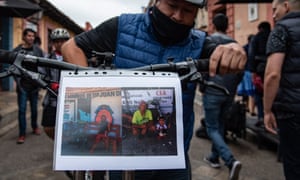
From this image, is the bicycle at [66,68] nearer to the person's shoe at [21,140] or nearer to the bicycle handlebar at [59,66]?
the bicycle handlebar at [59,66]

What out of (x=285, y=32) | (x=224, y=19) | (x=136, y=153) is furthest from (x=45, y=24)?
(x=136, y=153)

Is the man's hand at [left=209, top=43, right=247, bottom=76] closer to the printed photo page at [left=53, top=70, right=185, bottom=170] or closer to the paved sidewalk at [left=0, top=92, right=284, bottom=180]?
the printed photo page at [left=53, top=70, right=185, bottom=170]

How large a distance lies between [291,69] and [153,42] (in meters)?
1.26

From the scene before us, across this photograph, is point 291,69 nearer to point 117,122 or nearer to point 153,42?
point 153,42

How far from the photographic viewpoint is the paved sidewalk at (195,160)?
405 centimetres

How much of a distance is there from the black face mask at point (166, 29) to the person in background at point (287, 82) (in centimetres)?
108

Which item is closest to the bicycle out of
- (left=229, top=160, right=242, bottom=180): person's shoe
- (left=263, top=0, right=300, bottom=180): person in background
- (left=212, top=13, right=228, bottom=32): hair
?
(left=263, top=0, right=300, bottom=180): person in background

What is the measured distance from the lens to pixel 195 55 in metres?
1.65

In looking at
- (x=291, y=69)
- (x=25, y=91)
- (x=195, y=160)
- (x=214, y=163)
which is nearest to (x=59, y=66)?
(x=291, y=69)

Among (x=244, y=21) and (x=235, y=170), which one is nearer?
(x=235, y=170)

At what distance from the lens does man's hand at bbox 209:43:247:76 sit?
4.11 ft

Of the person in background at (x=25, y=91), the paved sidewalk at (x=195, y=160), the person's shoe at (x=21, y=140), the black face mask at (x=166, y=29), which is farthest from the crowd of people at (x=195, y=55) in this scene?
the person's shoe at (x=21, y=140)

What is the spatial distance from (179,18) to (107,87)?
623 millimetres

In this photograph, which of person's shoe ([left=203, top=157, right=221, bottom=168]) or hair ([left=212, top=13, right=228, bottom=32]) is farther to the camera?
person's shoe ([left=203, top=157, right=221, bottom=168])
